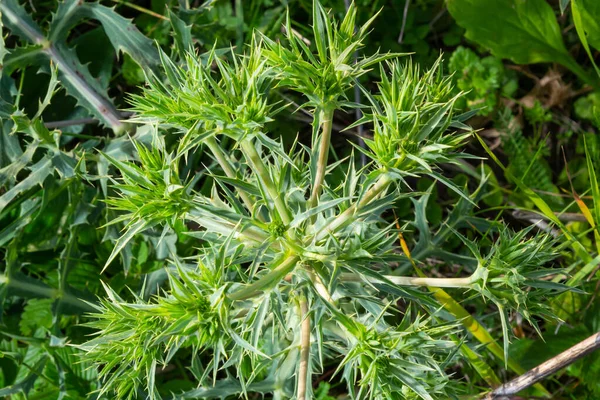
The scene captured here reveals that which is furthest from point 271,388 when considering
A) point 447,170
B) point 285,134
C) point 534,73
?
point 534,73

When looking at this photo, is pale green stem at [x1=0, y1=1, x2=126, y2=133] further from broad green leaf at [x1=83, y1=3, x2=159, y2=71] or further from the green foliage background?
broad green leaf at [x1=83, y1=3, x2=159, y2=71]

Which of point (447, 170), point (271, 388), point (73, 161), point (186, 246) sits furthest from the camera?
point (447, 170)

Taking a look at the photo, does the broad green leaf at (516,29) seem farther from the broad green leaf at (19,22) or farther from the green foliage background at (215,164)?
the broad green leaf at (19,22)

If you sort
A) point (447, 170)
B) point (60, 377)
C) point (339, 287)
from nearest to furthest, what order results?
point (339, 287) < point (60, 377) < point (447, 170)

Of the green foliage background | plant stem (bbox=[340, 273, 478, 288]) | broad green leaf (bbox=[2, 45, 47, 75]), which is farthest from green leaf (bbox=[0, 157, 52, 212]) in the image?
plant stem (bbox=[340, 273, 478, 288])

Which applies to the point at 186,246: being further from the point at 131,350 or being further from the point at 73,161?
the point at 131,350

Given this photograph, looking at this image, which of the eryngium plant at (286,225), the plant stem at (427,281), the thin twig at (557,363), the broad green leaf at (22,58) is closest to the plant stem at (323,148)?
the eryngium plant at (286,225)

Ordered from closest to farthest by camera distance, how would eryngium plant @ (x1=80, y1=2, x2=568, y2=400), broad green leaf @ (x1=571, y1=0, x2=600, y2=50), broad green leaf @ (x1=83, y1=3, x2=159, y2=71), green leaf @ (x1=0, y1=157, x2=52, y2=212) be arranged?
eryngium plant @ (x1=80, y1=2, x2=568, y2=400), green leaf @ (x1=0, y1=157, x2=52, y2=212), broad green leaf @ (x1=83, y1=3, x2=159, y2=71), broad green leaf @ (x1=571, y1=0, x2=600, y2=50)
